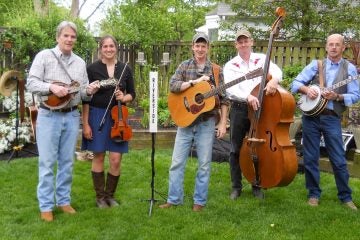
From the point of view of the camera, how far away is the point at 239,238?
4.42 metres

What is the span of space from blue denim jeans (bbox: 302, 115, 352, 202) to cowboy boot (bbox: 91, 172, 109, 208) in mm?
2293

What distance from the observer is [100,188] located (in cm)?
522

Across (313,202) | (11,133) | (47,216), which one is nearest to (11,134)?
(11,133)

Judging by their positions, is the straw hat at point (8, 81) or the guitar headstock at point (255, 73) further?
the straw hat at point (8, 81)

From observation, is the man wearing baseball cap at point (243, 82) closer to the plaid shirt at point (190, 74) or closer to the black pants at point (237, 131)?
the black pants at point (237, 131)

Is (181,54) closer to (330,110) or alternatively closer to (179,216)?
(330,110)

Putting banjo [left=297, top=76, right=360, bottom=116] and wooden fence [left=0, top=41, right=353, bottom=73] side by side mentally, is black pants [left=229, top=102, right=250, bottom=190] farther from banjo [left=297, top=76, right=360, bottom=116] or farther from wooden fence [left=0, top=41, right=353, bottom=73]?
wooden fence [left=0, top=41, right=353, bottom=73]

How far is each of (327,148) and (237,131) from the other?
101 cm

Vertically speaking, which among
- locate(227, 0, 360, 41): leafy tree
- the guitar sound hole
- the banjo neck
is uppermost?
locate(227, 0, 360, 41): leafy tree

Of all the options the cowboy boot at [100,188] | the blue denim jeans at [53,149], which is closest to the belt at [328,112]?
the cowboy boot at [100,188]

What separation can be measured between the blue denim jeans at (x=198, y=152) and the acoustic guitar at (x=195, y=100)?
12cm

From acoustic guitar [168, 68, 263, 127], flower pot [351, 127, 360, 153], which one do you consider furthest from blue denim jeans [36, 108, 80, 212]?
flower pot [351, 127, 360, 153]

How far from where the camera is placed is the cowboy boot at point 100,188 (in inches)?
203

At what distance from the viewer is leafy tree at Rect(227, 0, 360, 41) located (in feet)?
35.6
